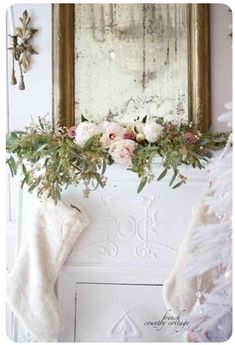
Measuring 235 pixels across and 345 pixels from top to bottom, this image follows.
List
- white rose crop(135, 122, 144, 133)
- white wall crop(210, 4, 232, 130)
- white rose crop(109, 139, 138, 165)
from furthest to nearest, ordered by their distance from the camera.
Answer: white wall crop(210, 4, 232, 130), white rose crop(135, 122, 144, 133), white rose crop(109, 139, 138, 165)

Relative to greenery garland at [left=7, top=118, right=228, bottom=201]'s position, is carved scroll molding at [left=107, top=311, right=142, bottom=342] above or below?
below

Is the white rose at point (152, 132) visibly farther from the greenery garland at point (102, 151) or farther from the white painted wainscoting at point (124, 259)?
the white painted wainscoting at point (124, 259)

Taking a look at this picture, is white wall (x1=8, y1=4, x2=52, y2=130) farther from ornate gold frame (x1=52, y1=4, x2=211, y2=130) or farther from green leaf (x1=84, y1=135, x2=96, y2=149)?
green leaf (x1=84, y1=135, x2=96, y2=149)

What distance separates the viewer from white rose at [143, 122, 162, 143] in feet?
5.72

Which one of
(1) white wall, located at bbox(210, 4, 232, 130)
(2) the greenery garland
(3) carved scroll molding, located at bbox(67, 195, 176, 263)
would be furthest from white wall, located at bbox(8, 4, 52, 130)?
(1) white wall, located at bbox(210, 4, 232, 130)

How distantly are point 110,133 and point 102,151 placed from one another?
0.30 ft

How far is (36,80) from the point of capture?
77.5 inches

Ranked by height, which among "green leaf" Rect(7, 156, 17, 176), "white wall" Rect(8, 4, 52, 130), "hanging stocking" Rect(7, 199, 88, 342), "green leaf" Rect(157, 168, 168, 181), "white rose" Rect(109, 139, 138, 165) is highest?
"white wall" Rect(8, 4, 52, 130)

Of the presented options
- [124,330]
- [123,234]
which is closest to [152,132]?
[123,234]

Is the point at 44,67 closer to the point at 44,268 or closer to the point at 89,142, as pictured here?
the point at 89,142

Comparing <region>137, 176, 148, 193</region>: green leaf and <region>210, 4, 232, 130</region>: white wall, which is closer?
A: <region>137, 176, 148, 193</region>: green leaf

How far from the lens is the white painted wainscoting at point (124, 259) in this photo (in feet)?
6.06

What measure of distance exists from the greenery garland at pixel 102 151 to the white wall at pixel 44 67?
0.64 feet

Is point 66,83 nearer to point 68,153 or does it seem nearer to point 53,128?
point 53,128
